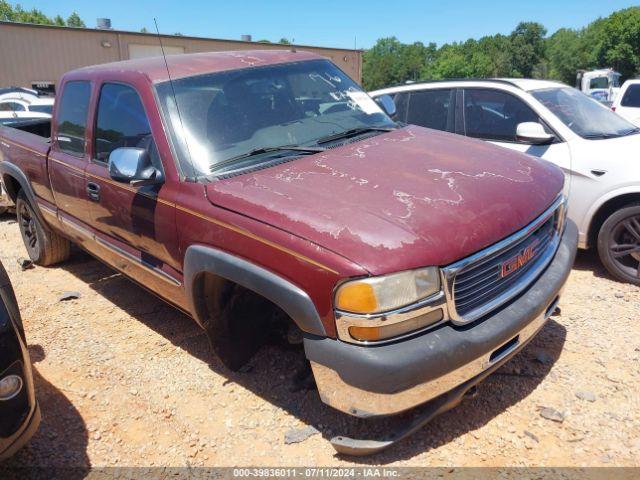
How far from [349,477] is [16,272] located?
4.42 m

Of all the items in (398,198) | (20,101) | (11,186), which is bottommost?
(11,186)

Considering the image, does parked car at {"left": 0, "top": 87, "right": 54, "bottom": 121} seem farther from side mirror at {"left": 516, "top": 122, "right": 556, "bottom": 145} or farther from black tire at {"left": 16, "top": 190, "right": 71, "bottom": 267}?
side mirror at {"left": 516, "top": 122, "right": 556, "bottom": 145}

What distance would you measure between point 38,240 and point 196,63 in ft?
9.81

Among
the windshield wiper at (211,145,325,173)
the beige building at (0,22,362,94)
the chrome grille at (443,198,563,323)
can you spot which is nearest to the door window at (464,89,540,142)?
the chrome grille at (443,198,563,323)

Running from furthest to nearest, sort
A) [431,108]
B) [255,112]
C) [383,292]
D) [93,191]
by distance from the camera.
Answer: [431,108] → [93,191] → [255,112] → [383,292]

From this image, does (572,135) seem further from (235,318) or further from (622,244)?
(235,318)

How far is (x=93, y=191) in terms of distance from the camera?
3555 mm

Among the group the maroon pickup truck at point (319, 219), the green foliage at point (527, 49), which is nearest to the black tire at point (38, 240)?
the maroon pickup truck at point (319, 219)

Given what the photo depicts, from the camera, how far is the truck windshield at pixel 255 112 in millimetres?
2878

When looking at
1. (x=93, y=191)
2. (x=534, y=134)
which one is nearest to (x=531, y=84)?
(x=534, y=134)

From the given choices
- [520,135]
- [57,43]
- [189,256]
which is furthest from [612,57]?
[189,256]

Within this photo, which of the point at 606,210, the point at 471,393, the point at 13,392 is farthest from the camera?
the point at 606,210

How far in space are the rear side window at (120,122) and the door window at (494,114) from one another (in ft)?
11.6

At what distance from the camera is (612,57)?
175ft
